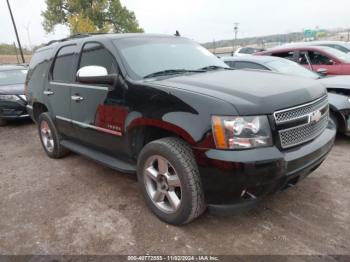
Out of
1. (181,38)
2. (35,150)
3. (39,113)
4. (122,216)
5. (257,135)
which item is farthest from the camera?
(35,150)

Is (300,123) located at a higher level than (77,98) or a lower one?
lower

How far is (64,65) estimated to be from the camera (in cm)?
436

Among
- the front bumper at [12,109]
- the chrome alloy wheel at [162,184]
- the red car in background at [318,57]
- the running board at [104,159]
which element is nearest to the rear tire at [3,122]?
the front bumper at [12,109]

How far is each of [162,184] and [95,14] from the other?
1737 inches

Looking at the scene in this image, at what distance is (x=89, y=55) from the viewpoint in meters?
3.85

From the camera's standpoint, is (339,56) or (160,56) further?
(339,56)

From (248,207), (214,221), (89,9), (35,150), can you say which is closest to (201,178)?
(248,207)

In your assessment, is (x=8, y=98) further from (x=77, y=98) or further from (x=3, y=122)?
(x=77, y=98)

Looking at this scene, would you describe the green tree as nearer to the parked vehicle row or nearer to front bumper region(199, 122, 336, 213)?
the parked vehicle row

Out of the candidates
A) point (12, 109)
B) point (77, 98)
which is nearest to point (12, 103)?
point (12, 109)

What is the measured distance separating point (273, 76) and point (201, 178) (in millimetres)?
1397

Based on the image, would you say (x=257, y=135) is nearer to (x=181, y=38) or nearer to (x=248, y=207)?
(x=248, y=207)

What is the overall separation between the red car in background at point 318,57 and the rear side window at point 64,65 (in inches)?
223

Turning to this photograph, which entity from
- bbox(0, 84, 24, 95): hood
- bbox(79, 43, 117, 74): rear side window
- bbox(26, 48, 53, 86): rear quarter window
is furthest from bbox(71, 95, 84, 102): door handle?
bbox(0, 84, 24, 95): hood
